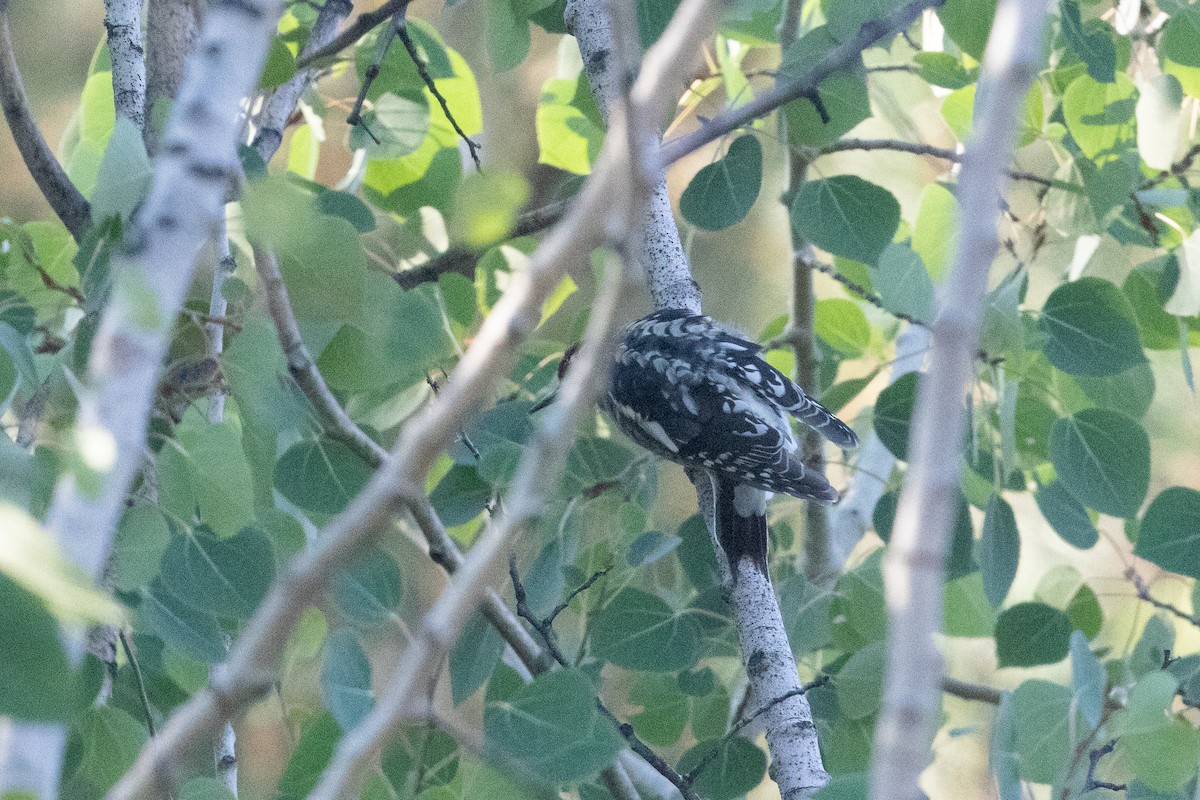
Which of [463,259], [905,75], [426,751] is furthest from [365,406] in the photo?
[905,75]

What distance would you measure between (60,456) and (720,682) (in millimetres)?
932

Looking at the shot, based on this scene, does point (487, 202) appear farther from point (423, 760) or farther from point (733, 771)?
point (733, 771)

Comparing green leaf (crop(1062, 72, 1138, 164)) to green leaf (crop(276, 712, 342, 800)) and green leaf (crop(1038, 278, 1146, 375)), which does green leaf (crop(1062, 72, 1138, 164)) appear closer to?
green leaf (crop(1038, 278, 1146, 375))

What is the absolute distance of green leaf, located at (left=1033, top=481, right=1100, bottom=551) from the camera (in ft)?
4.50

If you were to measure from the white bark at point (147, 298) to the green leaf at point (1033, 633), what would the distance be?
1119 mm

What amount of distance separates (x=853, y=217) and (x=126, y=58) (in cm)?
82

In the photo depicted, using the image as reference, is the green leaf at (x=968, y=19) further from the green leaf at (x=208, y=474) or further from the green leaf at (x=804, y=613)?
the green leaf at (x=208, y=474)

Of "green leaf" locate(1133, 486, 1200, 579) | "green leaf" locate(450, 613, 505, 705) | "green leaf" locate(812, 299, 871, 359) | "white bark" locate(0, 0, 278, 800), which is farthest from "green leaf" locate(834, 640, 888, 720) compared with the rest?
"white bark" locate(0, 0, 278, 800)

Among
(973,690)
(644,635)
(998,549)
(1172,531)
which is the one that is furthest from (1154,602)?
(644,635)

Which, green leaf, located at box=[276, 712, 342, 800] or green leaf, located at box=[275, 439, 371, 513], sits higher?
green leaf, located at box=[275, 439, 371, 513]

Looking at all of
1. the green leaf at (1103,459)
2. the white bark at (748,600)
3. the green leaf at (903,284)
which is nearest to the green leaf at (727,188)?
the white bark at (748,600)

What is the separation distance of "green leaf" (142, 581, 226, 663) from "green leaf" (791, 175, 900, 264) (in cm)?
77

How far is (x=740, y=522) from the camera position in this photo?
1487 millimetres

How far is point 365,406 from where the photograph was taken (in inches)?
51.3
